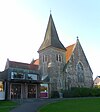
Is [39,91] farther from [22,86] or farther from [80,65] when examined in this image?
[80,65]

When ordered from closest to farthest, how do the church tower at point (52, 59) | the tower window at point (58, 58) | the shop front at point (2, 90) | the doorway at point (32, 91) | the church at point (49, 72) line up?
the shop front at point (2, 90)
the church at point (49, 72)
the doorway at point (32, 91)
the church tower at point (52, 59)
the tower window at point (58, 58)

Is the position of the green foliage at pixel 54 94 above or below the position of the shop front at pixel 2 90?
below

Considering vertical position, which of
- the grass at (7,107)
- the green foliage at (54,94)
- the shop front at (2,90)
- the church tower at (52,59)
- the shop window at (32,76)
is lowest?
the grass at (7,107)

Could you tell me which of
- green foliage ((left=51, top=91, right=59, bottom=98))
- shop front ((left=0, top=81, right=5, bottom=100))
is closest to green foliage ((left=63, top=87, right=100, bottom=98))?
green foliage ((left=51, top=91, right=59, bottom=98))

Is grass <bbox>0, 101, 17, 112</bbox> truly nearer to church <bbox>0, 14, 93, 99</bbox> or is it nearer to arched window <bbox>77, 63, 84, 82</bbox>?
church <bbox>0, 14, 93, 99</bbox>

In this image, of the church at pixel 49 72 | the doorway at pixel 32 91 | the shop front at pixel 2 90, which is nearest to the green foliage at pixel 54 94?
the church at pixel 49 72

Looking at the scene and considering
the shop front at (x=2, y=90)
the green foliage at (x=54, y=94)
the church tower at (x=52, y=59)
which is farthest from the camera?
the church tower at (x=52, y=59)

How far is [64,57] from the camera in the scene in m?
50.4

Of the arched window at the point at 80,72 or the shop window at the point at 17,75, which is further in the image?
the arched window at the point at 80,72

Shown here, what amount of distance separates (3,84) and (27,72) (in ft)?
16.5

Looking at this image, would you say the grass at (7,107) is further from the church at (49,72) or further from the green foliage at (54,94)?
the green foliage at (54,94)

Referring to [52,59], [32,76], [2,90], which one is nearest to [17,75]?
[32,76]

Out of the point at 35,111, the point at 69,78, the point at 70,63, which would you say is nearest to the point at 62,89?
the point at 69,78

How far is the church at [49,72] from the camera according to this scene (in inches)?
1487
